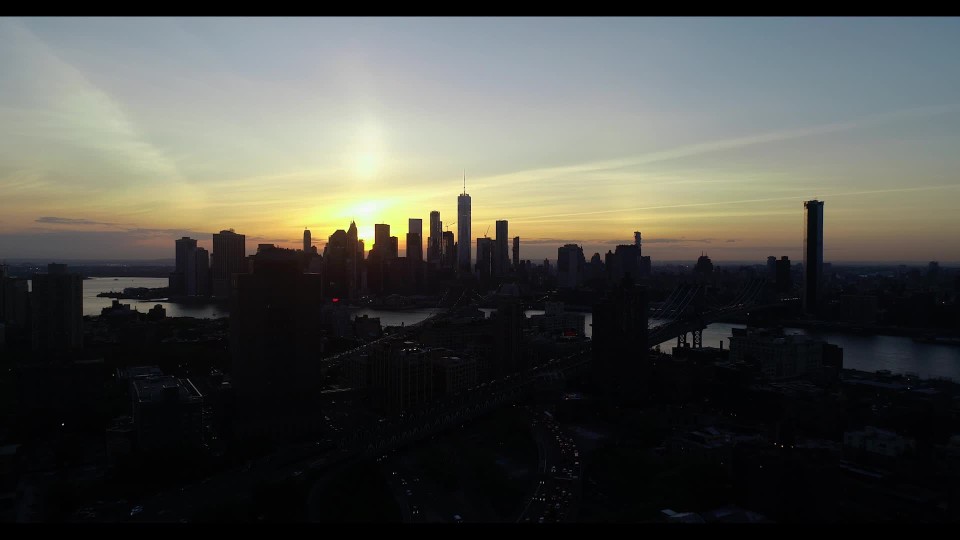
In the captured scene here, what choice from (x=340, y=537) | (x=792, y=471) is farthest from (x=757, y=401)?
(x=340, y=537)

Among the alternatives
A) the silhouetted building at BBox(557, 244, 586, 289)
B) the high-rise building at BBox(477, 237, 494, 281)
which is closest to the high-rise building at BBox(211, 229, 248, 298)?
the high-rise building at BBox(477, 237, 494, 281)

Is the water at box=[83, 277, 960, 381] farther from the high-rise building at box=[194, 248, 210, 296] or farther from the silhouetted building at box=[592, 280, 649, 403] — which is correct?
the silhouetted building at box=[592, 280, 649, 403]

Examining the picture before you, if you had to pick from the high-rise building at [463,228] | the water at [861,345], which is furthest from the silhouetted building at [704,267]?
the high-rise building at [463,228]

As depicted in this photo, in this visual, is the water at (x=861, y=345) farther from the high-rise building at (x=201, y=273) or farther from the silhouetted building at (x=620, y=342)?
the silhouetted building at (x=620, y=342)

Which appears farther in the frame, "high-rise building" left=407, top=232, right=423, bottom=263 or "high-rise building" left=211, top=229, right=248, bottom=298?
"high-rise building" left=407, top=232, right=423, bottom=263

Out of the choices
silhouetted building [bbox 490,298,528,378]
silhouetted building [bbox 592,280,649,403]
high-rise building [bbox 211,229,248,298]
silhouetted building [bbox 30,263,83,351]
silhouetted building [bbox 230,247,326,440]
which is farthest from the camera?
high-rise building [bbox 211,229,248,298]

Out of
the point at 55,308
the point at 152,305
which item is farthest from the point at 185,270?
the point at 55,308

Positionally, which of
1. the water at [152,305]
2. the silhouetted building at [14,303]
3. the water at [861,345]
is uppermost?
the silhouetted building at [14,303]
